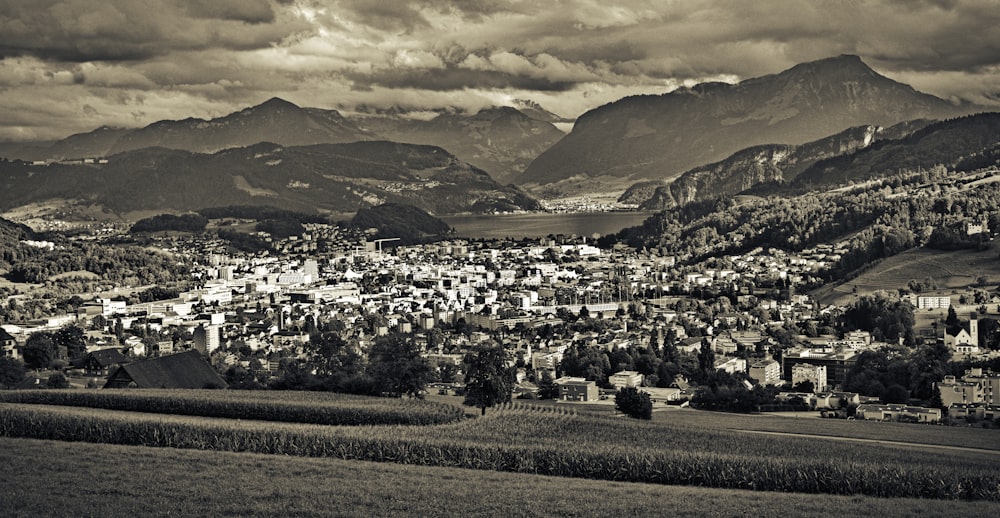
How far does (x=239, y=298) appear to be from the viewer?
7856 centimetres

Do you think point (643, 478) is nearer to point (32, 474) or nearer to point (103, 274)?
point (32, 474)

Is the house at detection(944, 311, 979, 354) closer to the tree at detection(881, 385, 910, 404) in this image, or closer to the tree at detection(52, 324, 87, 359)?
the tree at detection(881, 385, 910, 404)

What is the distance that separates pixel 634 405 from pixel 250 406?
10001 mm

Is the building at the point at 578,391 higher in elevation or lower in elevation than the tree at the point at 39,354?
lower

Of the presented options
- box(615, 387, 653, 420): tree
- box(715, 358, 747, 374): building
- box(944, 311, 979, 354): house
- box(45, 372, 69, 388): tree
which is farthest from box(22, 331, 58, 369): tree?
box(944, 311, 979, 354): house

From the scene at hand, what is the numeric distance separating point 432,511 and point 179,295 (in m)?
68.1

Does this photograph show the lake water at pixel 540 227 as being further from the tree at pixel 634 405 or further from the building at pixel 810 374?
the tree at pixel 634 405

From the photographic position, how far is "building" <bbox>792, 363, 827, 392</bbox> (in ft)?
128

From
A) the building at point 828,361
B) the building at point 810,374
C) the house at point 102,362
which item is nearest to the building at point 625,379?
the building at point 810,374

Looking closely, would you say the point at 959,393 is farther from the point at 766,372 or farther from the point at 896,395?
the point at 766,372

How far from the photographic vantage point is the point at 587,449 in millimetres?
18500

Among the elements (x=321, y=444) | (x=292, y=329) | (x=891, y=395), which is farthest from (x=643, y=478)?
(x=292, y=329)

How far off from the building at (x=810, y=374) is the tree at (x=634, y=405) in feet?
41.4

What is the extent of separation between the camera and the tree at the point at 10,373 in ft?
112
